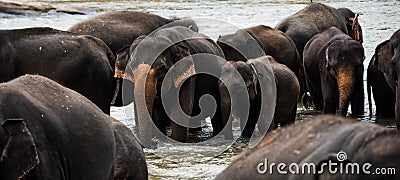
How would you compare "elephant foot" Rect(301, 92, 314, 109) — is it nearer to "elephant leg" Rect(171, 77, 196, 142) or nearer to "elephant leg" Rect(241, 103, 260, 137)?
"elephant leg" Rect(241, 103, 260, 137)

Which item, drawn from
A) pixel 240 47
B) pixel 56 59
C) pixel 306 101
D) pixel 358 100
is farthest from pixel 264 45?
pixel 56 59

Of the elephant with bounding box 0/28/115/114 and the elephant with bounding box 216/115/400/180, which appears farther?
the elephant with bounding box 0/28/115/114

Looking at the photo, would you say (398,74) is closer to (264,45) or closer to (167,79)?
(167,79)

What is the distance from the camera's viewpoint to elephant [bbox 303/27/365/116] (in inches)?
416

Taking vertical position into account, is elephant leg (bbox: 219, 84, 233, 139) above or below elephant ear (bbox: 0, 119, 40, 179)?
below

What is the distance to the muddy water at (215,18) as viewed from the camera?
27.1 feet

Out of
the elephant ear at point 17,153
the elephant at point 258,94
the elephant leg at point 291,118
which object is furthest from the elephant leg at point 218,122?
the elephant ear at point 17,153

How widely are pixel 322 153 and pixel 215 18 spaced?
21327 mm

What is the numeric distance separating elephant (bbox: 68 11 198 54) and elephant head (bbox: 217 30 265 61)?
0.40m

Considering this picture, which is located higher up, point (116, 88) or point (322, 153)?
point (322, 153)

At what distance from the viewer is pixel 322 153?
9.23ft

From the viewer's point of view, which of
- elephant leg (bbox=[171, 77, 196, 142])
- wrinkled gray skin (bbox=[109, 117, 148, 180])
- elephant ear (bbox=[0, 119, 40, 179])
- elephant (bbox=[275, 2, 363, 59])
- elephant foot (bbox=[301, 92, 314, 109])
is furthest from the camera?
elephant (bbox=[275, 2, 363, 59])

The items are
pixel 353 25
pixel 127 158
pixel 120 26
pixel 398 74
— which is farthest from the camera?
pixel 353 25

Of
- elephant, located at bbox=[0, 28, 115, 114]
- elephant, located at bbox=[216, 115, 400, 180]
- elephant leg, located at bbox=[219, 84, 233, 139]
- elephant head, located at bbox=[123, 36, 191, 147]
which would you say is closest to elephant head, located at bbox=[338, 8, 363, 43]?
elephant leg, located at bbox=[219, 84, 233, 139]
